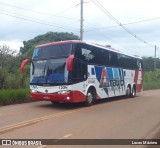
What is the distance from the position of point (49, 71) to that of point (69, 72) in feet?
3.59

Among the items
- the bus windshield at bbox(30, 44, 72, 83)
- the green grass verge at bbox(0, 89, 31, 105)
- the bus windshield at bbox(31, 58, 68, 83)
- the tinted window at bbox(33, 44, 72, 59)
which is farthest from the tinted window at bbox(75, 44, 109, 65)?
the green grass verge at bbox(0, 89, 31, 105)

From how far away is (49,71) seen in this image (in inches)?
647

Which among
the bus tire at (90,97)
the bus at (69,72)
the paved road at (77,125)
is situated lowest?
the paved road at (77,125)

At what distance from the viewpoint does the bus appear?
52.5ft

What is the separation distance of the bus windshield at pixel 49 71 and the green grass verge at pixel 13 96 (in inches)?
83.5

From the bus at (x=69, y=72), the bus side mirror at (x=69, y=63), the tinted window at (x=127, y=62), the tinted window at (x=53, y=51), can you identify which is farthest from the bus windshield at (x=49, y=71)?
the tinted window at (x=127, y=62)

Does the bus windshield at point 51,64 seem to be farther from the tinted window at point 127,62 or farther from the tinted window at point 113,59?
the tinted window at point 127,62

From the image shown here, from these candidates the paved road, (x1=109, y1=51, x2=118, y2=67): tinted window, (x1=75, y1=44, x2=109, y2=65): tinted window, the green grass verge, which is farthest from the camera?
(x1=109, y1=51, x2=118, y2=67): tinted window

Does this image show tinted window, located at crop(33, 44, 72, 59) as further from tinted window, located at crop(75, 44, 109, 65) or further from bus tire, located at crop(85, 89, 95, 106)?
bus tire, located at crop(85, 89, 95, 106)

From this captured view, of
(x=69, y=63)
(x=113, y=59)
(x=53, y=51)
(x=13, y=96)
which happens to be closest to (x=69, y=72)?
(x=69, y=63)

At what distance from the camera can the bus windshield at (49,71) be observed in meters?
16.1

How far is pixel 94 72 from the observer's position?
1848 cm

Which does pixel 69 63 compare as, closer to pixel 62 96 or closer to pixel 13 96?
pixel 62 96

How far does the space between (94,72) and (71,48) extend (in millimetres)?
2676
